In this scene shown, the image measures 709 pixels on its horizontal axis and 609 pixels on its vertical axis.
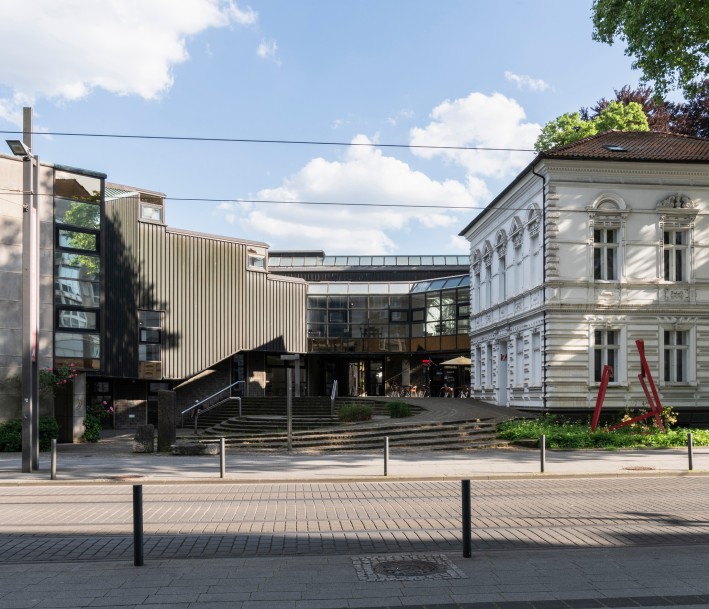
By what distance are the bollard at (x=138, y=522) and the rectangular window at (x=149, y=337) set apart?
3050 centimetres

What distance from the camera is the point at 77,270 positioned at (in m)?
28.6

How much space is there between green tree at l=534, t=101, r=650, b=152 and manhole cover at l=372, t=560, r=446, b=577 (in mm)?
31554

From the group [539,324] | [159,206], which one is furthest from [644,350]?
[159,206]

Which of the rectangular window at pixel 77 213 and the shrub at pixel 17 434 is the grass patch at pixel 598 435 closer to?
the shrub at pixel 17 434

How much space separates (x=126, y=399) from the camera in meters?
38.8

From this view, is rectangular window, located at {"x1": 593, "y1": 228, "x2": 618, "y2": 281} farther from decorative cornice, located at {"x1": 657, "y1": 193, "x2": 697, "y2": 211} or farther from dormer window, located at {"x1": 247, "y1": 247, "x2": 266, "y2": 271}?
dormer window, located at {"x1": 247, "y1": 247, "x2": 266, "y2": 271}

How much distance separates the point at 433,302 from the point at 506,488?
32060 mm

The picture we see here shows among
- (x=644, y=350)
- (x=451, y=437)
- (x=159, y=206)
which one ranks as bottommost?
(x=451, y=437)

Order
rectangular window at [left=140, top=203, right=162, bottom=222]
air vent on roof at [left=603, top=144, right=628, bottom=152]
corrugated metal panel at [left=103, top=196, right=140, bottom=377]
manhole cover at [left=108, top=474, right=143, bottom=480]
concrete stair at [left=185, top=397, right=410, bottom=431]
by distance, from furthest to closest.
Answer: rectangular window at [left=140, top=203, right=162, bottom=222]
corrugated metal panel at [left=103, top=196, right=140, bottom=377]
concrete stair at [left=185, top=397, right=410, bottom=431]
air vent on roof at [left=603, top=144, right=628, bottom=152]
manhole cover at [left=108, top=474, right=143, bottom=480]

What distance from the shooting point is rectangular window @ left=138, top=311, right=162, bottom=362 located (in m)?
38.3

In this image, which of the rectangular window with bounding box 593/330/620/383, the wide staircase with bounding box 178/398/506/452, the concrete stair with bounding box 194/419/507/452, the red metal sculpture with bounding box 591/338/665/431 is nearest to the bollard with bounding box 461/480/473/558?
the wide staircase with bounding box 178/398/506/452

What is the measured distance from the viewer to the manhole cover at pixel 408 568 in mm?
8250

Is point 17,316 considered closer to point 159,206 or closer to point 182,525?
point 159,206

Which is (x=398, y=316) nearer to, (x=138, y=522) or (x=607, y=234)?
(x=607, y=234)
